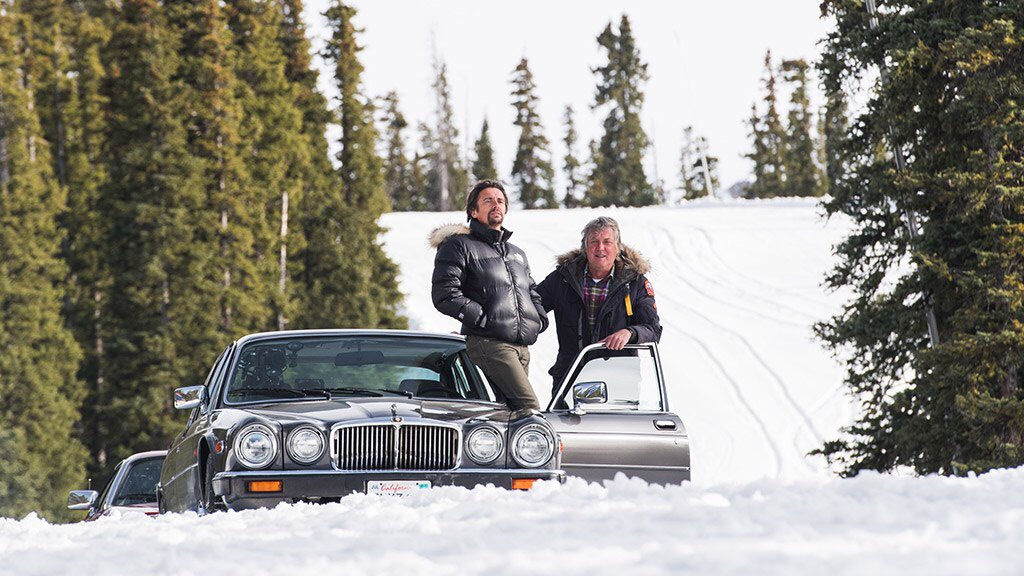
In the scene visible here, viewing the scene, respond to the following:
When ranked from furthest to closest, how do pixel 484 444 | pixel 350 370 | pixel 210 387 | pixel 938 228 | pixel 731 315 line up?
pixel 731 315 < pixel 938 228 < pixel 210 387 < pixel 350 370 < pixel 484 444

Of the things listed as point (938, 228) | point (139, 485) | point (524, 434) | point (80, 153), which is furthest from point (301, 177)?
point (524, 434)

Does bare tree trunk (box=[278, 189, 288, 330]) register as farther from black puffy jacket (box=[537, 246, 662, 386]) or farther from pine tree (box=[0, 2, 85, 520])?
black puffy jacket (box=[537, 246, 662, 386])

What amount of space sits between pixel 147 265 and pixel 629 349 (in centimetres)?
2994

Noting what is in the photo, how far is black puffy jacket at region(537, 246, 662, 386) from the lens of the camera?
9.09m

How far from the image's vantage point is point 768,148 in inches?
3745

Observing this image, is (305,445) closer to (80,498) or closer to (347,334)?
(347,334)

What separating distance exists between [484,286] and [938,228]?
9571 millimetres

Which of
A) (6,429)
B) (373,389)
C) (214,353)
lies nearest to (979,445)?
(373,389)

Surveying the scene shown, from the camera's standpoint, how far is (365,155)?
163 feet

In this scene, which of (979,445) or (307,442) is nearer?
(307,442)

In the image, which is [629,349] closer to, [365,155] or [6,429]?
[6,429]

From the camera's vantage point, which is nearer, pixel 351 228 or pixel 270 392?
pixel 270 392

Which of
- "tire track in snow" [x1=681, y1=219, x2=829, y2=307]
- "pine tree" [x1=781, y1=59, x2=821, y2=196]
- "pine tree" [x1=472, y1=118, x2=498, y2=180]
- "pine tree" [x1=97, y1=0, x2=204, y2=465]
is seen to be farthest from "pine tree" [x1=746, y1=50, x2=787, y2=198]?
"pine tree" [x1=97, y1=0, x2=204, y2=465]

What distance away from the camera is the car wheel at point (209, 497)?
760cm
